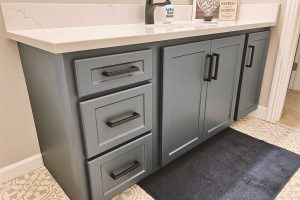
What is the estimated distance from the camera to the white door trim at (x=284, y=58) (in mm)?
1690

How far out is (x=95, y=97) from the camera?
90 centimetres

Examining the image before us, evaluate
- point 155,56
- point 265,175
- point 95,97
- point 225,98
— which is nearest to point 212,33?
point 155,56

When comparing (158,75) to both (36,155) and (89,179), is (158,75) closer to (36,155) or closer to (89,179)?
(89,179)

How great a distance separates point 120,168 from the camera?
1.10 metres

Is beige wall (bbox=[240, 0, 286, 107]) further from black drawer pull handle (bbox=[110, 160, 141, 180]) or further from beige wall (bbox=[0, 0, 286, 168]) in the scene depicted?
black drawer pull handle (bbox=[110, 160, 141, 180])

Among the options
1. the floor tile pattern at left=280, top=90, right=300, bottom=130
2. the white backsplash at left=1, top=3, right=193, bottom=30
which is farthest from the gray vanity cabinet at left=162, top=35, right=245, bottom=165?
the floor tile pattern at left=280, top=90, right=300, bottom=130

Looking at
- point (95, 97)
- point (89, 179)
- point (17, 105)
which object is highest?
point (95, 97)

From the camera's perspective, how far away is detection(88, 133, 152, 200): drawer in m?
1.01

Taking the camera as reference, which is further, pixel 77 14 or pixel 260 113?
pixel 260 113

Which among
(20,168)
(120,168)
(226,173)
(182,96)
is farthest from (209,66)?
(20,168)

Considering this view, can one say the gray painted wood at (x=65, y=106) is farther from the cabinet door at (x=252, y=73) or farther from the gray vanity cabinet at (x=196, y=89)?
the cabinet door at (x=252, y=73)

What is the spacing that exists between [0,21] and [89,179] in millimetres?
850

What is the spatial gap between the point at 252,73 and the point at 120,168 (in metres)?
1.30

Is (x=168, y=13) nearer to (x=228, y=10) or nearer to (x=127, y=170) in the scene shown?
(x=228, y=10)
